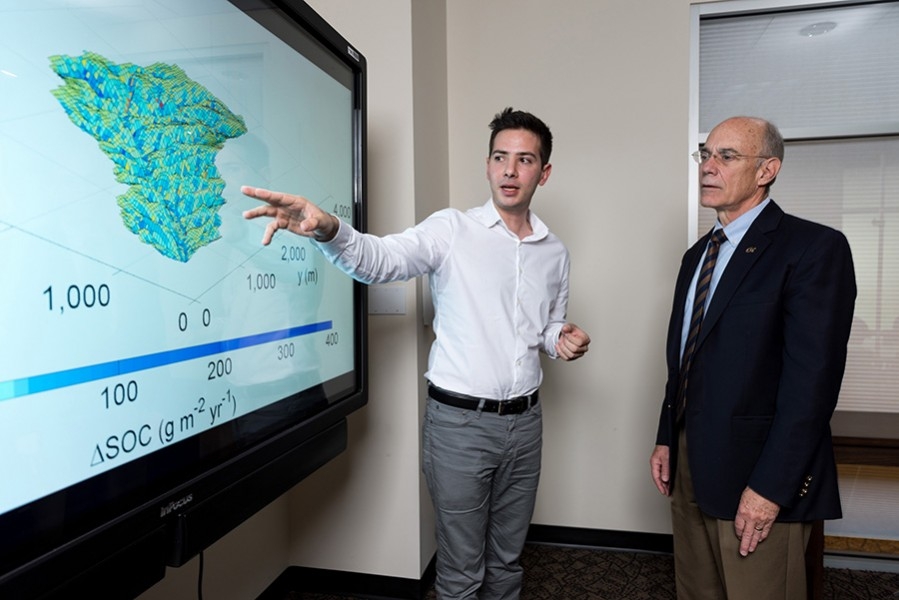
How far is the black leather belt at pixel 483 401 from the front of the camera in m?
1.53

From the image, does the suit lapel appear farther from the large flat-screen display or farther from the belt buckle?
the large flat-screen display

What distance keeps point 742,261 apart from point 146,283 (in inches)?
53.7

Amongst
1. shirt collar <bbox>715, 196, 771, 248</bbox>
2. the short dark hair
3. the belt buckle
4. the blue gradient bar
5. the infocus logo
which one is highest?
the short dark hair

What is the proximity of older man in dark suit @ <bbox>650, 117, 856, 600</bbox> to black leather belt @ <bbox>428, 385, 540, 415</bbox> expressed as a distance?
460mm

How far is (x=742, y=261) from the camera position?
4.64ft

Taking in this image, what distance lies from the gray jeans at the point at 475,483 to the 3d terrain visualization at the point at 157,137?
2.81 ft

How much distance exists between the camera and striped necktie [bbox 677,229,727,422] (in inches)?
59.4

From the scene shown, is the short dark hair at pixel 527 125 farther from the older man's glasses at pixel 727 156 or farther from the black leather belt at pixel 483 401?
the black leather belt at pixel 483 401

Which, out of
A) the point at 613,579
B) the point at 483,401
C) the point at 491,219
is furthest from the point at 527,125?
the point at 613,579

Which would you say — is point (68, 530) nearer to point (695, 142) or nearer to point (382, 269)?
point (382, 269)

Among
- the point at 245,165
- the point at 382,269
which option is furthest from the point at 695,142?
the point at 245,165

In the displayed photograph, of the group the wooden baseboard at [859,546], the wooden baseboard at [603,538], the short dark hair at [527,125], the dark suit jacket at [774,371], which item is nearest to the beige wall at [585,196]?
the wooden baseboard at [603,538]

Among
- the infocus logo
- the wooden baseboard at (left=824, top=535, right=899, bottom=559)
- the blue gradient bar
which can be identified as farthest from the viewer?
the wooden baseboard at (left=824, top=535, right=899, bottom=559)

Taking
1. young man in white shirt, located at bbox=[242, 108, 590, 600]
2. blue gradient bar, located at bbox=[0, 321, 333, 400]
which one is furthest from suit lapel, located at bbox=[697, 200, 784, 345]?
blue gradient bar, located at bbox=[0, 321, 333, 400]
